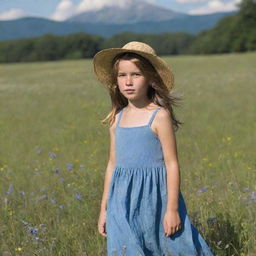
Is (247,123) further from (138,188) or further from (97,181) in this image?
(138,188)

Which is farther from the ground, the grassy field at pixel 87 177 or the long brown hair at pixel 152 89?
the long brown hair at pixel 152 89

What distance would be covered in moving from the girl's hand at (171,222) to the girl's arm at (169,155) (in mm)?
28

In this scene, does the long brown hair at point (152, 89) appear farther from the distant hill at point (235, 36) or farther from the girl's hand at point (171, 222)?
the distant hill at point (235, 36)

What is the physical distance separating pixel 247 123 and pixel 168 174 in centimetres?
762

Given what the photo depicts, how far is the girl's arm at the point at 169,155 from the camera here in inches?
123

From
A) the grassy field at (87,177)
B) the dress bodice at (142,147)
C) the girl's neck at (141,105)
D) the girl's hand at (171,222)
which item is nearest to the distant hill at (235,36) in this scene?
the grassy field at (87,177)

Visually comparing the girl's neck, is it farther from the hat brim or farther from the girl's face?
the hat brim

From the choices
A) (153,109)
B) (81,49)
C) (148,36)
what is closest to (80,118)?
(153,109)

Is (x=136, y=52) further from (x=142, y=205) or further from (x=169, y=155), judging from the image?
(x=142, y=205)

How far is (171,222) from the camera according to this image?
3141mm

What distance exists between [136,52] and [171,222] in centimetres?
101

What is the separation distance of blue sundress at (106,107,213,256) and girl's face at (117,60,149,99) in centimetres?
17

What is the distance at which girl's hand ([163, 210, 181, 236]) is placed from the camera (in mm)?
3139

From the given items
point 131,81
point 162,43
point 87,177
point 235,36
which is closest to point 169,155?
point 131,81
